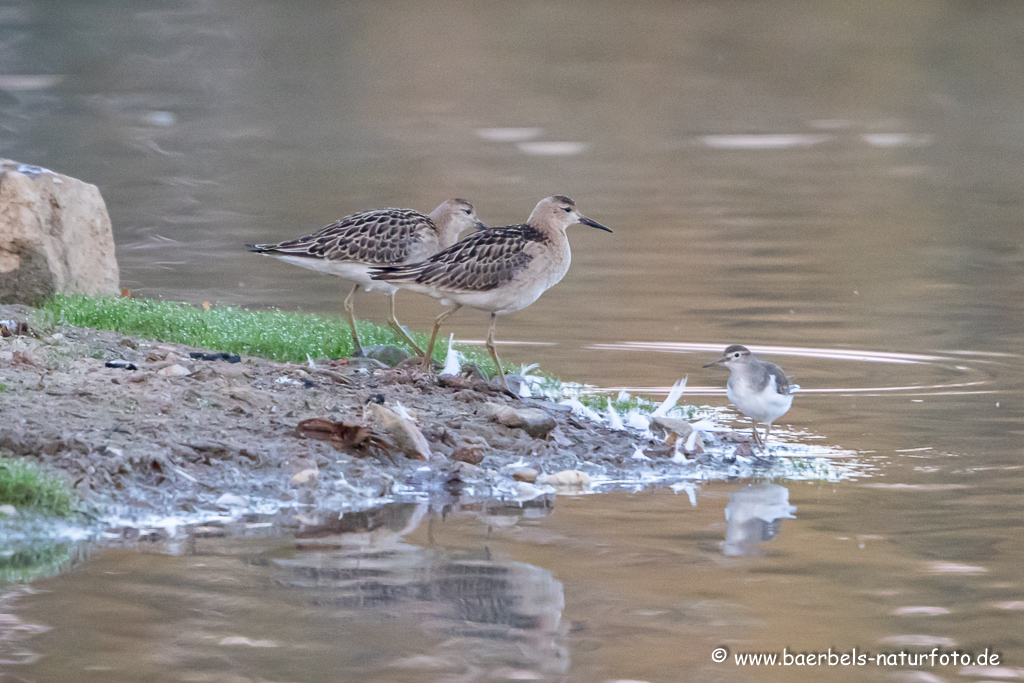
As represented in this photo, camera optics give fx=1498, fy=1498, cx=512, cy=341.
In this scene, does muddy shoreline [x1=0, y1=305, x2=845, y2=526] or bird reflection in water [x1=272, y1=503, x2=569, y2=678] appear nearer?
bird reflection in water [x1=272, y1=503, x2=569, y2=678]

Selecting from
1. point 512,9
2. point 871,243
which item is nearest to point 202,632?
point 871,243

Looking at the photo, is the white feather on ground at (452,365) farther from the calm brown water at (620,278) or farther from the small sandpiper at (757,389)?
the small sandpiper at (757,389)

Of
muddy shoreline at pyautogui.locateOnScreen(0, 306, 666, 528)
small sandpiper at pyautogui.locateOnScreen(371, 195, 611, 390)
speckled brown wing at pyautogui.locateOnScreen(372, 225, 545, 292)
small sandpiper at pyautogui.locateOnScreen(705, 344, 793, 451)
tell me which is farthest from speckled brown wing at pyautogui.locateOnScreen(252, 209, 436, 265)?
small sandpiper at pyautogui.locateOnScreen(705, 344, 793, 451)

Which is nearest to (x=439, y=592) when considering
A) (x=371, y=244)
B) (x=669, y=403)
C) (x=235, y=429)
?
(x=235, y=429)

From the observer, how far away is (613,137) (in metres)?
34.7

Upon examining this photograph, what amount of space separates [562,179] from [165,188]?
7.31 m

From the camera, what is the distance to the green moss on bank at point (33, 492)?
869 centimetres

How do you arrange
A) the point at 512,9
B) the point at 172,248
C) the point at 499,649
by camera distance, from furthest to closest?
the point at 512,9
the point at 172,248
the point at 499,649

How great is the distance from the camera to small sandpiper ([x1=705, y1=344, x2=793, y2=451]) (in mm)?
11023

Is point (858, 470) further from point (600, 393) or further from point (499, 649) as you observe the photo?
point (499, 649)

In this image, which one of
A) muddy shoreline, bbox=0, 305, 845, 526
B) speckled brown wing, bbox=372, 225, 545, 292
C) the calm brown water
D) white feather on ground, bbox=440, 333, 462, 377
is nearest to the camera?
the calm brown water

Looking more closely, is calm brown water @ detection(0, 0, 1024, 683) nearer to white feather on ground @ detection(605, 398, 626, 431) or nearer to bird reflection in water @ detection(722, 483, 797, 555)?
bird reflection in water @ detection(722, 483, 797, 555)

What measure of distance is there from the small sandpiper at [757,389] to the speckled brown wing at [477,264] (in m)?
1.72

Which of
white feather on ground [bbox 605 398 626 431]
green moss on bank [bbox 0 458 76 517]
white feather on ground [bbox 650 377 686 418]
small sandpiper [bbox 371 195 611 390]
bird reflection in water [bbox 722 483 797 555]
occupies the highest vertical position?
small sandpiper [bbox 371 195 611 390]
